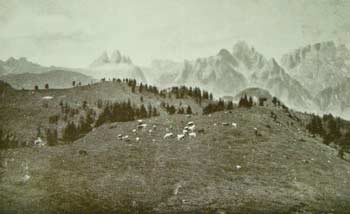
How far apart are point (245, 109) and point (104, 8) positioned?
32.6ft

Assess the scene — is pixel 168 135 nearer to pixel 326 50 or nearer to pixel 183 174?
pixel 183 174

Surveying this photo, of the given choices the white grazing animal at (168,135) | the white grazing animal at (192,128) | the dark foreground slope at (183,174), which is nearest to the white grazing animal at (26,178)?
the dark foreground slope at (183,174)

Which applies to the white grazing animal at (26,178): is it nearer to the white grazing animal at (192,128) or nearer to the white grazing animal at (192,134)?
the white grazing animal at (192,134)

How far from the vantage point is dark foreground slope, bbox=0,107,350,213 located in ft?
49.2

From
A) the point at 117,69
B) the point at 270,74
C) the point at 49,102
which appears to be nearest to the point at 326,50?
the point at 117,69

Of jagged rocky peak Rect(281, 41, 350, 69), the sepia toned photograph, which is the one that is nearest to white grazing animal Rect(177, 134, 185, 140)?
the sepia toned photograph

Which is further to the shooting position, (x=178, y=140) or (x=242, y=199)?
(x=178, y=140)

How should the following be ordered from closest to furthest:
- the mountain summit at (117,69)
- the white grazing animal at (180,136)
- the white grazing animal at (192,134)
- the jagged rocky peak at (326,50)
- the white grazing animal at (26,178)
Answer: the white grazing animal at (26,178), the white grazing animal at (180,136), the white grazing animal at (192,134), the jagged rocky peak at (326,50), the mountain summit at (117,69)

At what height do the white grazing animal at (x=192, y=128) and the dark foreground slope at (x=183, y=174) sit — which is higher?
the white grazing animal at (x=192, y=128)

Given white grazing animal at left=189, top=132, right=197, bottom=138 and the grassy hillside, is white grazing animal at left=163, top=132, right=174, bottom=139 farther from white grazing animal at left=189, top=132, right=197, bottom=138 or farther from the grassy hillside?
the grassy hillside

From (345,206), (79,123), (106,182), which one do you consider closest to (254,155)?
(345,206)

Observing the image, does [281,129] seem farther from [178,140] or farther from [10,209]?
[10,209]

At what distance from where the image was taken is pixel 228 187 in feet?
53.7

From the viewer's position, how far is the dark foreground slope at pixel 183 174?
15.0m
